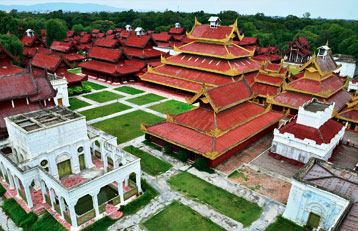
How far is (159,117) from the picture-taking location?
118 ft

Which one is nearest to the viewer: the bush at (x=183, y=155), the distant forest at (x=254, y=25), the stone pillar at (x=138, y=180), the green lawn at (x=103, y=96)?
the stone pillar at (x=138, y=180)

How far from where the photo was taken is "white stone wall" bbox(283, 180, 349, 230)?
52.1 feet

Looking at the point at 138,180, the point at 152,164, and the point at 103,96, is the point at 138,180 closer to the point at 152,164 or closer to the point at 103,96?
the point at 152,164

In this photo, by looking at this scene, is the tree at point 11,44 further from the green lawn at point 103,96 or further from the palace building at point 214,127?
the palace building at point 214,127

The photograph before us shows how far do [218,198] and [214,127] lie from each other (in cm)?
713

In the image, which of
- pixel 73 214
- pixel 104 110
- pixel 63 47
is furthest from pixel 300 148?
pixel 63 47

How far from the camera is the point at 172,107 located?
39.7m

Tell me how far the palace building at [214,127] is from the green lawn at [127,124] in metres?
3.72

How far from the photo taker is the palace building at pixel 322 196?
51.3ft

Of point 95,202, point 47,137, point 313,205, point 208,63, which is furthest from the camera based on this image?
point 208,63

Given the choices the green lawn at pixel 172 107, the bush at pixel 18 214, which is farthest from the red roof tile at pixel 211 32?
the bush at pixel 18 214

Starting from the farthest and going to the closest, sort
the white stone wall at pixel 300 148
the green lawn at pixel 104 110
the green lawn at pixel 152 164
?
the green lawn at pixel 104 110 → the green lawn at pixel 152 164 → the white stone wall at pixel 300 148

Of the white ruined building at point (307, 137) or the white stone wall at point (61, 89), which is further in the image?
the white stone wall at point (61, 89)

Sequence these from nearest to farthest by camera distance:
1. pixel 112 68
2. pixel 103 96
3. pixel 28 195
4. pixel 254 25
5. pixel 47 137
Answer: pixel 28 195 < pixel 47 137 < pixel 103 96 < pixel 112 68 < pixel 254 25
